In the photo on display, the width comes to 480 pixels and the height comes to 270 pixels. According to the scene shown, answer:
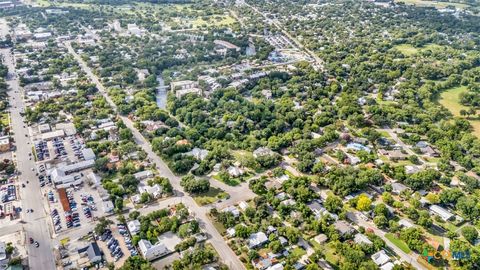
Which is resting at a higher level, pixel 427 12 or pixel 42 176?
pixel 427 12

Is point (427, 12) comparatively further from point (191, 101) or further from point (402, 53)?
point (191, 101)

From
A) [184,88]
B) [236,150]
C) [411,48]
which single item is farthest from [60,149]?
[411,48]

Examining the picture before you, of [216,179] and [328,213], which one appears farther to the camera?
[216,179]

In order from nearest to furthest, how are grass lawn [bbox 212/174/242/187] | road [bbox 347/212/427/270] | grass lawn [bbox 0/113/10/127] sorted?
road [bbox 347/212/427/270]
grass lawn [bbox 212/174/242/187]
grass lawn [bbox 0/113/10/127]

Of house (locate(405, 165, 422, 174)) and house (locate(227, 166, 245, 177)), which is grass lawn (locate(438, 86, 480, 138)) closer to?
house (locate(405, 165, 422, 174))

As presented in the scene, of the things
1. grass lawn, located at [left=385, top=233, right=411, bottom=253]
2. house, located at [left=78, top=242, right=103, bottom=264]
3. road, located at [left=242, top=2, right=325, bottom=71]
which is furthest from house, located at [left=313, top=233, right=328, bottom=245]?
road, located at [left=242, top=2, right=325, bottom=71]

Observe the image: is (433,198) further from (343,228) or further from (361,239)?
(343,228)

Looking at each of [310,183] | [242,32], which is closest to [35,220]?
[310,183]

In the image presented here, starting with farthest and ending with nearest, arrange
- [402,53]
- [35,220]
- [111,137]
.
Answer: [402,53] < [111,137] < [35,220]
